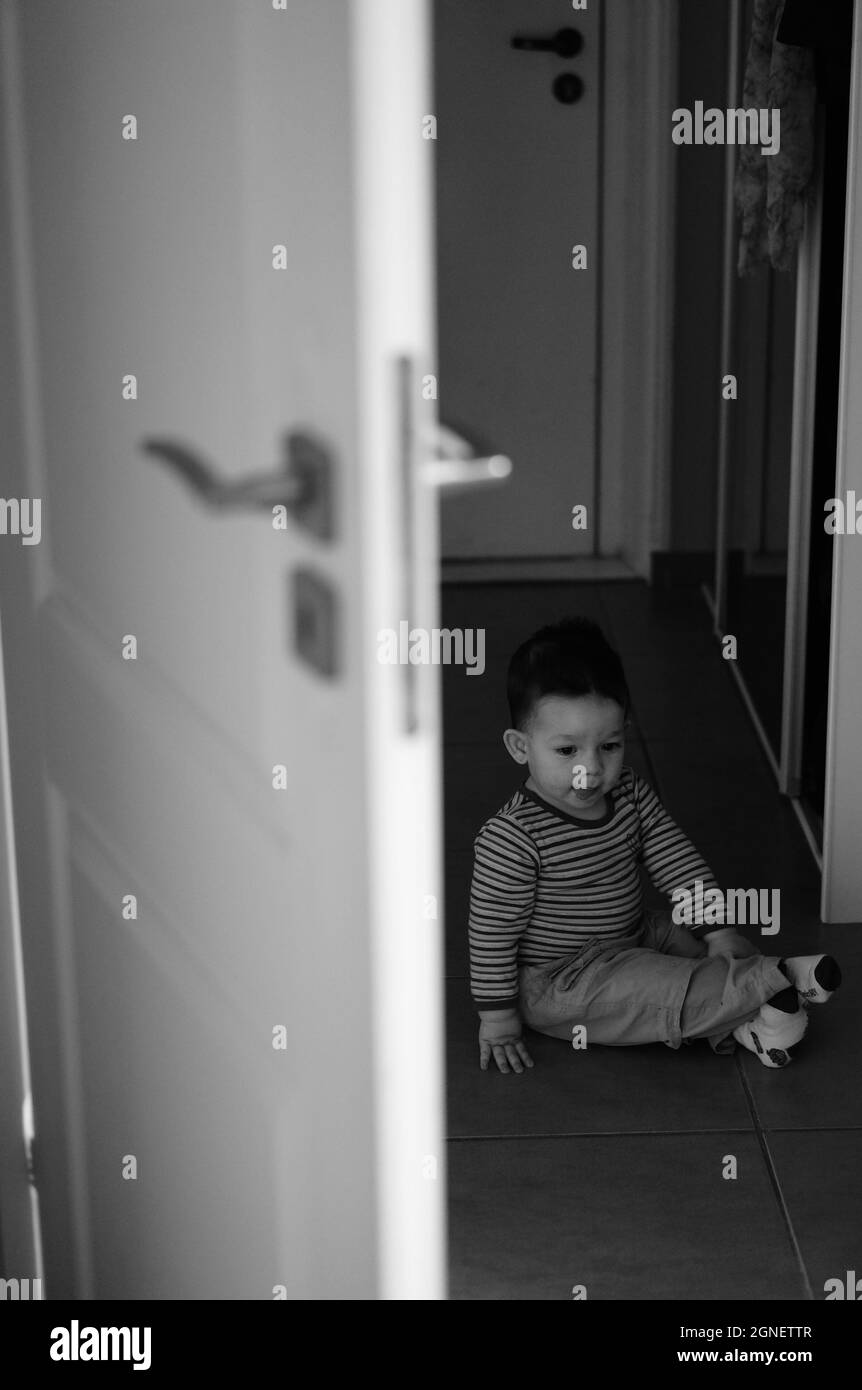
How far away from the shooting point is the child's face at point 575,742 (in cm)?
211

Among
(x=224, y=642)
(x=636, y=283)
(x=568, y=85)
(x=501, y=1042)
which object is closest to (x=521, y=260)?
(x=636, y=283)

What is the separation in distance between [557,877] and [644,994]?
0.19m

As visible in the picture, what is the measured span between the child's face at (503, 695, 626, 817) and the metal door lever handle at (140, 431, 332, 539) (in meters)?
1.22

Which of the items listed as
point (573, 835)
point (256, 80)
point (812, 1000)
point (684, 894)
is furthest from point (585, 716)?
point (256, 80)

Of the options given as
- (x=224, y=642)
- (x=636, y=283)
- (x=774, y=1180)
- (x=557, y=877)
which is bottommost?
(x=774, y=1180)

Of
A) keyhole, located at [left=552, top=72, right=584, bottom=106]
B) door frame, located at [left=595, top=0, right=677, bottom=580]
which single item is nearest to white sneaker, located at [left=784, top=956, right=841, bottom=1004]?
door frame, located at [left=595, top=0, right=677, bottom=580]

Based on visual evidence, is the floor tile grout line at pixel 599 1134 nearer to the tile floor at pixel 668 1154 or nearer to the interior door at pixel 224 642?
the tile floor at pixel 668 1154

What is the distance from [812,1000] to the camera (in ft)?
6.81

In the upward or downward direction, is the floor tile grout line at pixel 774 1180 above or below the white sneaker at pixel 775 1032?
below

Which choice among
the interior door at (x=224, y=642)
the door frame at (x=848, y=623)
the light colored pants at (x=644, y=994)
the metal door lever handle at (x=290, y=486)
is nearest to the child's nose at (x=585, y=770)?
the light colored pants at (x=644, y=994)

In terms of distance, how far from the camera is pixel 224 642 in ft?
3.51

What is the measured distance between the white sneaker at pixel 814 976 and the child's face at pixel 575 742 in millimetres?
331

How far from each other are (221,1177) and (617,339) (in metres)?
3.22

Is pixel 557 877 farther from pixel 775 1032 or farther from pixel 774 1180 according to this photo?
pixel 774 1180
